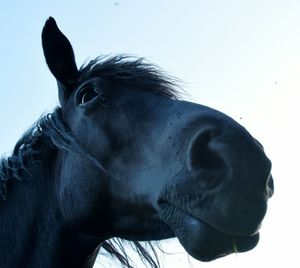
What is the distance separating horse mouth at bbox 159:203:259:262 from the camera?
2.28 metres

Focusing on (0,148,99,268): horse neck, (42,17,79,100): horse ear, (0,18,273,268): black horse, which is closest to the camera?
(0,18,273,268): black horse

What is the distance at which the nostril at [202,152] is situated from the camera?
2.29 meters

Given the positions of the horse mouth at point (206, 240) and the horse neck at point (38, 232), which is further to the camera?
the horse neck at point (38, 232)

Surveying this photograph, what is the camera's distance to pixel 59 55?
3.46 m

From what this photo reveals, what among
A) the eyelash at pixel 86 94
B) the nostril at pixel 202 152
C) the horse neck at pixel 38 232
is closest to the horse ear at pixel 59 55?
the eyelash at pixel 86 94

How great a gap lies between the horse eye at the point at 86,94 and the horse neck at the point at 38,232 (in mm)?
500

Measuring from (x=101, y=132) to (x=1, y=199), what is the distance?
0.86 meters

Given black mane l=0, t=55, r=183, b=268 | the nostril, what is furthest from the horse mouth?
black mane l=0, t=55, r=183, b=268

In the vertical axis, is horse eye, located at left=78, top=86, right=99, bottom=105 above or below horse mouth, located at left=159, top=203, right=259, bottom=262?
above

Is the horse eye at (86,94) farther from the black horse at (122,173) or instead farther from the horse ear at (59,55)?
the horse ear at (59,55)

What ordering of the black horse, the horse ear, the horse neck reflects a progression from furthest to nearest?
the horse ear
the horse neck
the black horse

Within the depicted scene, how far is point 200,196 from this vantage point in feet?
7.48

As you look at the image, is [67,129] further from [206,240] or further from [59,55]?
[206,240]

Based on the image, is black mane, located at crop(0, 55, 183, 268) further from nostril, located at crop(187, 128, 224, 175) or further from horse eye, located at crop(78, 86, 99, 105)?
nostril, located at crop(187, 128, 224, 175)
